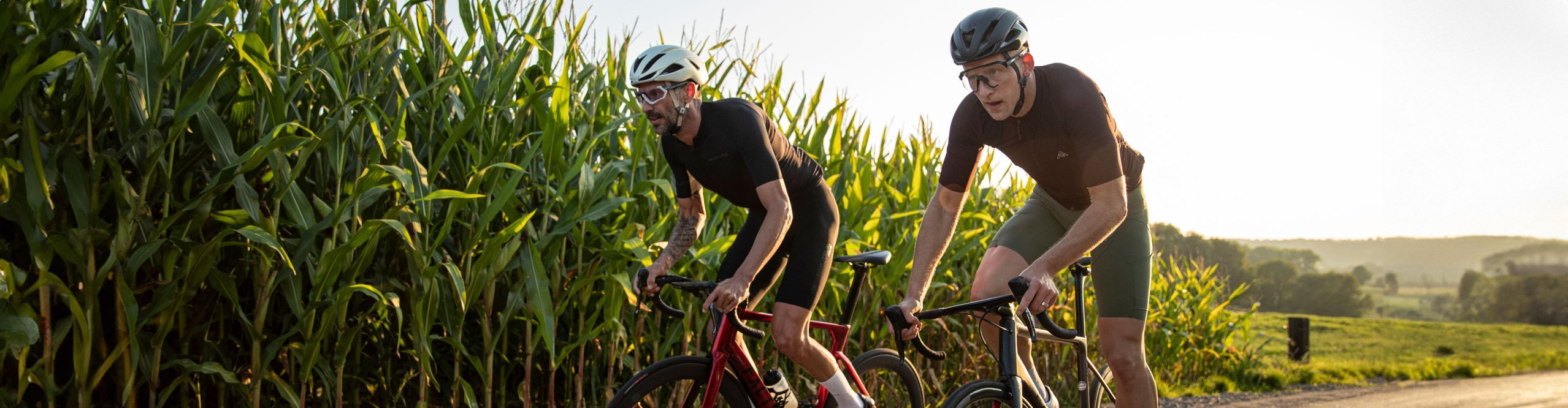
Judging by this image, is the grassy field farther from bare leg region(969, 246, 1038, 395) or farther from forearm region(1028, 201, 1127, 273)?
forearm region(1028, 201, 1127, 273)

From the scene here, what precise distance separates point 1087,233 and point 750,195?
1214 mm

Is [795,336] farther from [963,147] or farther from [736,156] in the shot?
[963,147]

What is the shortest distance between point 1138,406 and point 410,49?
110 inches

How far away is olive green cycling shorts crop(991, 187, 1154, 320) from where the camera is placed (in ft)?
10.1

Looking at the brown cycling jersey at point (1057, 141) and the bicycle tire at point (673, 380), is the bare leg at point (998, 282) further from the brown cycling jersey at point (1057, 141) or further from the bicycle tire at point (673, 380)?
the bicycle tire at point (673, 380)

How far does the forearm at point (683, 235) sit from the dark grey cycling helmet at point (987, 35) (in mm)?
1202

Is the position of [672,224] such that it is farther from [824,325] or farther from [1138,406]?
[1138,406]

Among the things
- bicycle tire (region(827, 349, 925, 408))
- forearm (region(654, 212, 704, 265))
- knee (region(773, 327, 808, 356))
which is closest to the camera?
knee (region(773, 327, 808, 356))

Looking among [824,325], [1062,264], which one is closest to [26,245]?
[824,325]

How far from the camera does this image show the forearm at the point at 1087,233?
2.60m

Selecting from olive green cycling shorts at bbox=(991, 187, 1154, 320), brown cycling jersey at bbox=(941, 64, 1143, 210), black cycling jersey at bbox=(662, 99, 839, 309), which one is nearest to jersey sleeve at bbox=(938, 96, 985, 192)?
brown cycling jersey at bbox=(941, 64, 1143, 210)

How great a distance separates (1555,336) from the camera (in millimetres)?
18781

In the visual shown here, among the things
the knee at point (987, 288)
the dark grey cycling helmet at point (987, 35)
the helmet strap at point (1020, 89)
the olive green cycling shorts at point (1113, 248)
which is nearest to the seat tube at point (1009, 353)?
the knee at point (987, 288)

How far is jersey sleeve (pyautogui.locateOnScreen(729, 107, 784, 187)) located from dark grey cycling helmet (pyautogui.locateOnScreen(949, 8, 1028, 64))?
25.9 inches
